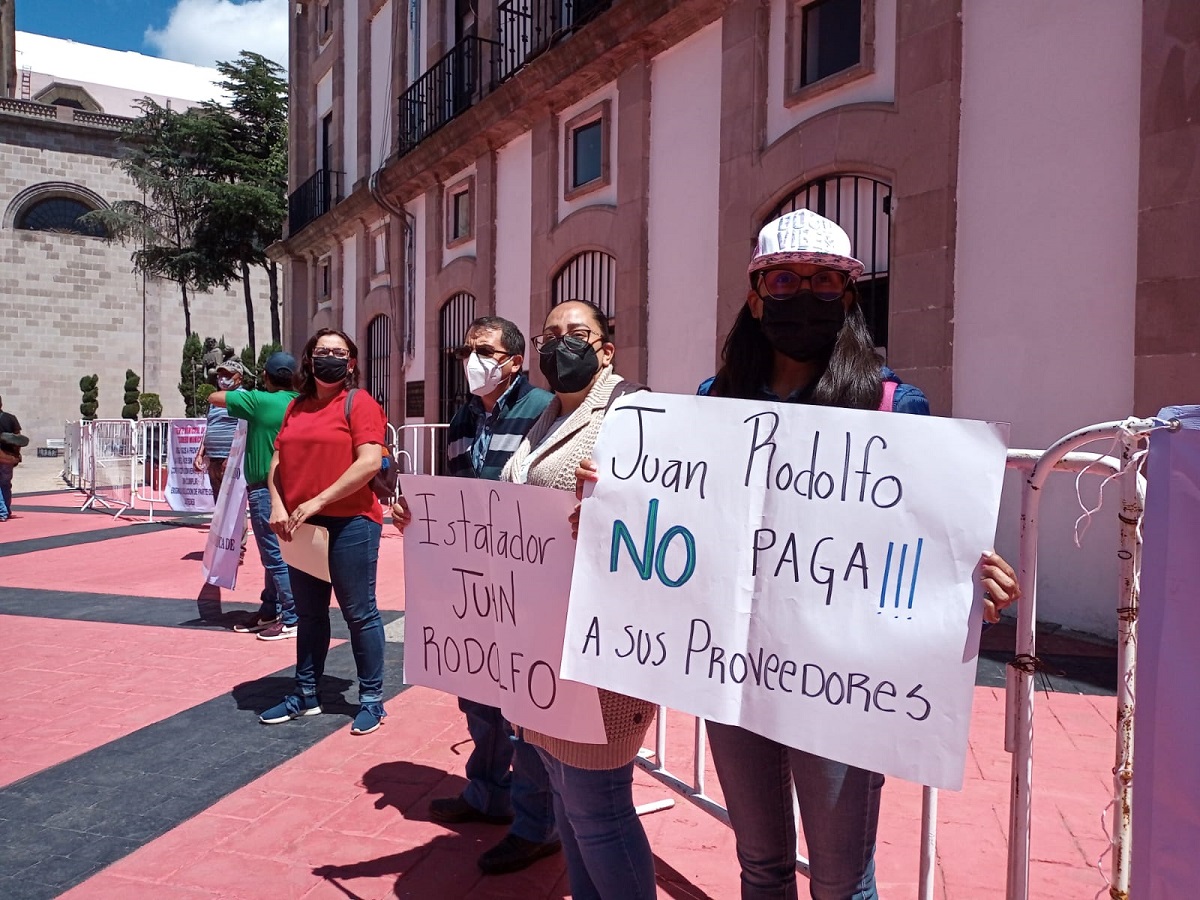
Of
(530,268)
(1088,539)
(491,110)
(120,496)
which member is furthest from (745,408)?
(120,496)

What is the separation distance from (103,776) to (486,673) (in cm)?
250

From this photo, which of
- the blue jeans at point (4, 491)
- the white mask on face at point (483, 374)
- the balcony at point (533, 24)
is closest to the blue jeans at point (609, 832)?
the white mask on face at point (483, 374)

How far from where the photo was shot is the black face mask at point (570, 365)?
2451mm

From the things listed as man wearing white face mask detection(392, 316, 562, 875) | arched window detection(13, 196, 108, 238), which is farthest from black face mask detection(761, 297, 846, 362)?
A: arched window detection(13, 196, 108, 238)

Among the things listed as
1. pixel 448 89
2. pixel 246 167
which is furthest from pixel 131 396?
pixel 448 89

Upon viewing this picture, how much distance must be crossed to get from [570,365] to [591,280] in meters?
9.41

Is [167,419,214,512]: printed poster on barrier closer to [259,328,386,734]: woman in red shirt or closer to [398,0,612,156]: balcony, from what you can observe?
[398,0,612,156]: balcony

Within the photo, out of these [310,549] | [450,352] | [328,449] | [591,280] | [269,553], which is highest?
[591,280]

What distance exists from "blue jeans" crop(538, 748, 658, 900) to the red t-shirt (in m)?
2.37

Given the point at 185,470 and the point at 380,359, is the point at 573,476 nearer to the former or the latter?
the point at 185,470

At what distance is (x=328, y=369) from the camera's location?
13.7 feet

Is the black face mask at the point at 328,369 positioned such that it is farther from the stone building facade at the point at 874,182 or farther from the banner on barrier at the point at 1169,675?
the stone building facade at the point at 874,182

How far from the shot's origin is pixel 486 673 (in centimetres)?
248

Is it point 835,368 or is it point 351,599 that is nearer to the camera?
point 835,368
